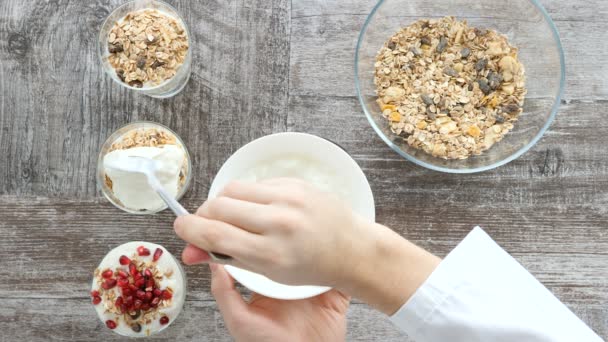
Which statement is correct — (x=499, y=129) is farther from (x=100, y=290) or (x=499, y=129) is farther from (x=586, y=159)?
(x=100, y=290)

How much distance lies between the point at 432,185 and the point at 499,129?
0.20m

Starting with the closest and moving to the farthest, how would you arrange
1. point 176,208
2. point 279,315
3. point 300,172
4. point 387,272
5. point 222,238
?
point 222,238, point 387,272, point 176,208, point 279,315, point 300,172

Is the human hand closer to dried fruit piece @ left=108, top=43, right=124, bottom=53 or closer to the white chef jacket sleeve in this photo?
the white chef jacket sleeve

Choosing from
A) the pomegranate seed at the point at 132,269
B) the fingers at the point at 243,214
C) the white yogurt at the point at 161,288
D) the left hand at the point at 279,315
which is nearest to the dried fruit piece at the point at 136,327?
the white yogurt at the point at 161,288

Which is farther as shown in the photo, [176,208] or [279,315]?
[279,315]

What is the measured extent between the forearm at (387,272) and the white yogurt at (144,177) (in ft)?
1.74

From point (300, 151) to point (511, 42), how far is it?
22.7 inches

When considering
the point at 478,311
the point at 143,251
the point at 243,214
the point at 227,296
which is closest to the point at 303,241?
the point at 243,214

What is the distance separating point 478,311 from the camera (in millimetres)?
903

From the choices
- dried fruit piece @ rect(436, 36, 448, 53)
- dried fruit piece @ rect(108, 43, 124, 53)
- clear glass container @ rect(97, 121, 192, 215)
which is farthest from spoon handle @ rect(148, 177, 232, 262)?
dried fruit piece @ rect(436, 36, 448, 53)

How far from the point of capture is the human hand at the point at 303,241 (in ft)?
2.57

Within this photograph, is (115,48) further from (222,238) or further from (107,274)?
(222,238)

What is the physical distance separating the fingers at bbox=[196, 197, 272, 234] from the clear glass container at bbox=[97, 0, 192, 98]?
58 centimetres

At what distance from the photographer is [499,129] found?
4.23ft
